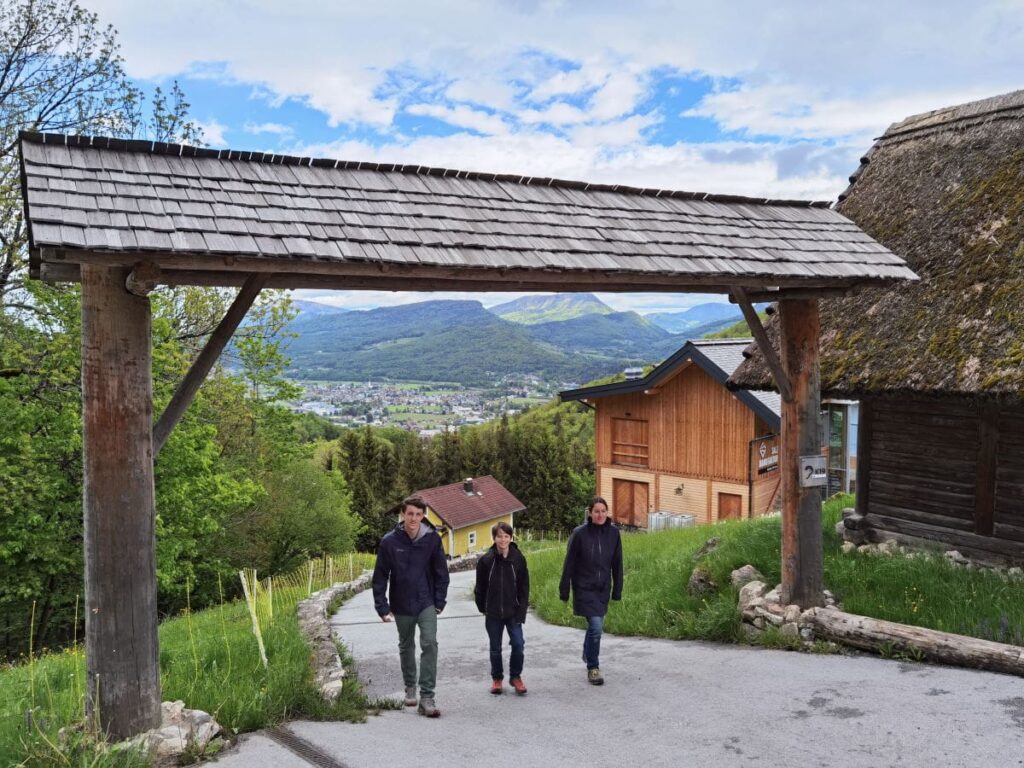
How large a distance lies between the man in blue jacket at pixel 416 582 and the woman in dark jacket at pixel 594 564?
44.1 inches

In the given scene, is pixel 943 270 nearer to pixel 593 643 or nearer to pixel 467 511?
pixel 593 643

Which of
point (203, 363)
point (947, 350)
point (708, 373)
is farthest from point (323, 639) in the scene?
point (708, 373)

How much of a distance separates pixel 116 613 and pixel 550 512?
42.2 meters

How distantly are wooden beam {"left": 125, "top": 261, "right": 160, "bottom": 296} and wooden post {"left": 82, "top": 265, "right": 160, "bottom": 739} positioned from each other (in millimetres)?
91

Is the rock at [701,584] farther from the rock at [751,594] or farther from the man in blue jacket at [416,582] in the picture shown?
the man in blue jacket at [416,582]

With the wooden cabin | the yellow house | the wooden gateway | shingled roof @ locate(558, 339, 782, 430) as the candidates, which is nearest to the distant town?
the yellow house

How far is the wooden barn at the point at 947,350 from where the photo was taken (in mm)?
8328

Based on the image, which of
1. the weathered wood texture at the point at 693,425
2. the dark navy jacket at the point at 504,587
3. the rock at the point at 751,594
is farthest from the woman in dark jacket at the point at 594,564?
the weathered wood texture at the point at 693,425

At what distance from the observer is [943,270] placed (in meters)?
9.33

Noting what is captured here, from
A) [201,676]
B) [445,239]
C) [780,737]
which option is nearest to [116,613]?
[201,676]

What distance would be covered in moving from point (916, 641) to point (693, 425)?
Answer: 1749cm

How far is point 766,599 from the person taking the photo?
8195mm

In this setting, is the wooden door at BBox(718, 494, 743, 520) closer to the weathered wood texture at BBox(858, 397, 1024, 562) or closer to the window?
the window

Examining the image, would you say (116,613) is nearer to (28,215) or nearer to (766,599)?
(28,215)
